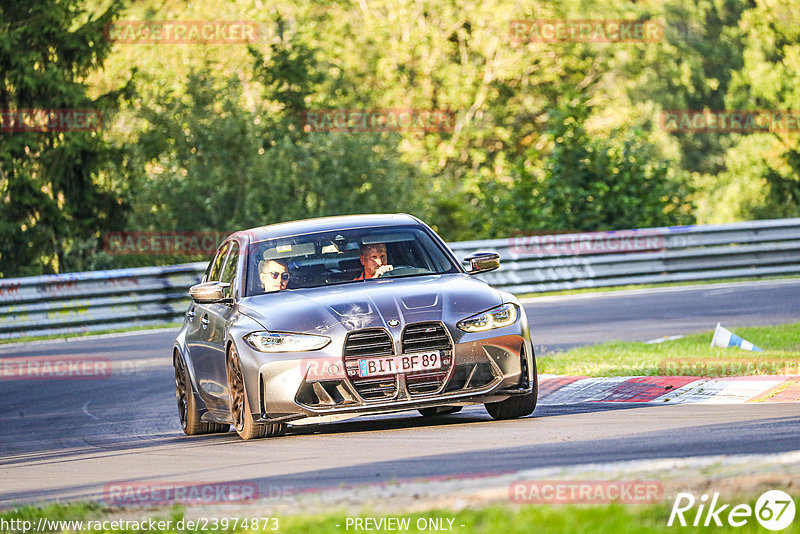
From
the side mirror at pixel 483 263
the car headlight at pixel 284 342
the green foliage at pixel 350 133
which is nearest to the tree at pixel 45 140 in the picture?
the green foliage at pixel 350 133

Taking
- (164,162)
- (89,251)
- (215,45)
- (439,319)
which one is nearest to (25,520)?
(439,319)

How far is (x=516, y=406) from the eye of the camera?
10.1 meters

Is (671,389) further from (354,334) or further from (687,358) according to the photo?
(354,334)

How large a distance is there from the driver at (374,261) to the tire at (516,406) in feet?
4.32

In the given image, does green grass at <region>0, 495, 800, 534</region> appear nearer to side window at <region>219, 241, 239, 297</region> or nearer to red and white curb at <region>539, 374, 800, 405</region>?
red and white curb at <region>539, 374, 800, 405</region>

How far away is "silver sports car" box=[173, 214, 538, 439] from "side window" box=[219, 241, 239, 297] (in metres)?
0.07

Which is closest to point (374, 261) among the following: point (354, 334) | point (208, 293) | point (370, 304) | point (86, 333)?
point (370, 304)

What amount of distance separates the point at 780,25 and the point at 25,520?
3890cm

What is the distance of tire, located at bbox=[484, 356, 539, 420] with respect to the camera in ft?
32.8

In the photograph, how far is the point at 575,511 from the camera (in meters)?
5.38

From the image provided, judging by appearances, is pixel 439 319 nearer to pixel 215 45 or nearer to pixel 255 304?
pixel 255 304

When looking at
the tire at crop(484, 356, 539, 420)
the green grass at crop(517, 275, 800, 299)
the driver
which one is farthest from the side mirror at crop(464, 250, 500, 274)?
the green grass at crop(517, 275, 800, 299)

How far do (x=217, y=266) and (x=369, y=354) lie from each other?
306 cm

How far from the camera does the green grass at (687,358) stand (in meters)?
11.8
